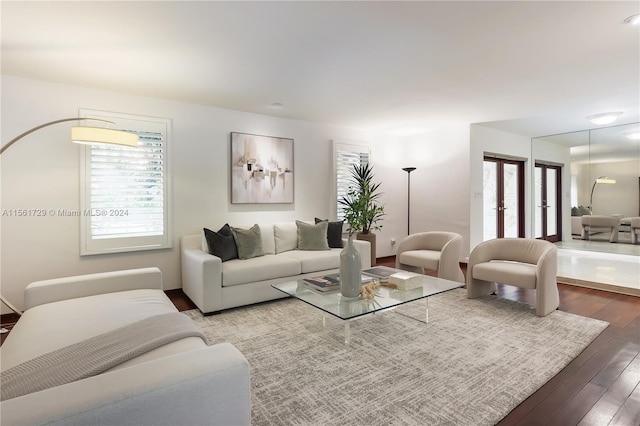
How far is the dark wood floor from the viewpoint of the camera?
5.89 feet

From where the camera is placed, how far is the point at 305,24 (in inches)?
91.8

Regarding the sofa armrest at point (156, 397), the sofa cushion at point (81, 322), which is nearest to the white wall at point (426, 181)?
the sofa cushion at point (81, 322)

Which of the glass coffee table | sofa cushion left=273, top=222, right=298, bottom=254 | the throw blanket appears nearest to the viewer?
the throw blanket

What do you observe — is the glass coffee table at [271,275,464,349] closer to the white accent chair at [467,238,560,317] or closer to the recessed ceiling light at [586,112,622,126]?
the white accent chair at [467,238,560,317]

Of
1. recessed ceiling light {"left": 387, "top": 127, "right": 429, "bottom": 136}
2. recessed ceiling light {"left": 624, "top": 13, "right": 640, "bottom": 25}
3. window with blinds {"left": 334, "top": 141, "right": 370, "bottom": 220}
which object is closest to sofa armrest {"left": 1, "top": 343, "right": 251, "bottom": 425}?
recessed ceiling light {"left": 624, "top": 13, "right": 640, "bottom": 25}

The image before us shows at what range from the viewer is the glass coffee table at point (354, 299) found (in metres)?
2.38

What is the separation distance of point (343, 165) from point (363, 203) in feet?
2.73

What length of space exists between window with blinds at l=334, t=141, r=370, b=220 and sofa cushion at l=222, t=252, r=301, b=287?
1.97m

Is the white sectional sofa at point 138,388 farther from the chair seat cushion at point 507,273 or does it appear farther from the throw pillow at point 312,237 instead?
the chair seat cushion at point 507,273

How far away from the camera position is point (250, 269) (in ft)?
11.8

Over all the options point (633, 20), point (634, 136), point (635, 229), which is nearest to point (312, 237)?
point (633, 20)

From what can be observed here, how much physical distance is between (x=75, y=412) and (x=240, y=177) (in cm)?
387

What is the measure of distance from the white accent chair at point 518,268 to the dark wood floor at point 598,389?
0.53 meters

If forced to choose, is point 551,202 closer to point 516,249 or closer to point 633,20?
point 516,249
